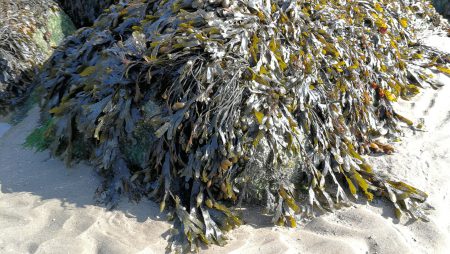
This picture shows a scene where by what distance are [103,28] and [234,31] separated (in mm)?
1290

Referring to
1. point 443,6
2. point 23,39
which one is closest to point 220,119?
point 23,39

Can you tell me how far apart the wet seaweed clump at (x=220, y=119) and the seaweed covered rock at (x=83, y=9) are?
195 centimetres

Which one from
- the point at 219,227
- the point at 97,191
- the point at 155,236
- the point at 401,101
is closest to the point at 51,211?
the point at 97,191

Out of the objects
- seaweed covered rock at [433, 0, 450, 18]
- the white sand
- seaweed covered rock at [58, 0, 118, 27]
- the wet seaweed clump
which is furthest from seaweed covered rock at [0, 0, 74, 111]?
seaweed covered rock at [433, 0, 450, 18]

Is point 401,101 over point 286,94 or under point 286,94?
under

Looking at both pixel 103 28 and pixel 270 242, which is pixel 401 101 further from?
pixel 103 28

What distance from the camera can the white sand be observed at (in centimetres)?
258

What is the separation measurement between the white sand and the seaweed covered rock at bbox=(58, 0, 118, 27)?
2.61m

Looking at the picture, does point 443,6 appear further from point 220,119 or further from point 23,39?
point 23,39

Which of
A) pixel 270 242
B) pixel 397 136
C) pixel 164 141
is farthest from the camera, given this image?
pixel 397 136

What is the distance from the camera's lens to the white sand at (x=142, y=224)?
258 centimetres

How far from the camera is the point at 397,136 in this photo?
3635mm

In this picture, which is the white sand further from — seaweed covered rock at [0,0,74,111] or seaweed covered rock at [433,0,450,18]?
seaweed covered rock at [433,0,450,18]

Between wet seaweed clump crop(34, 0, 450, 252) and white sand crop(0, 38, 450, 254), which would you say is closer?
white sand crop(0, 38, 450, 254)
